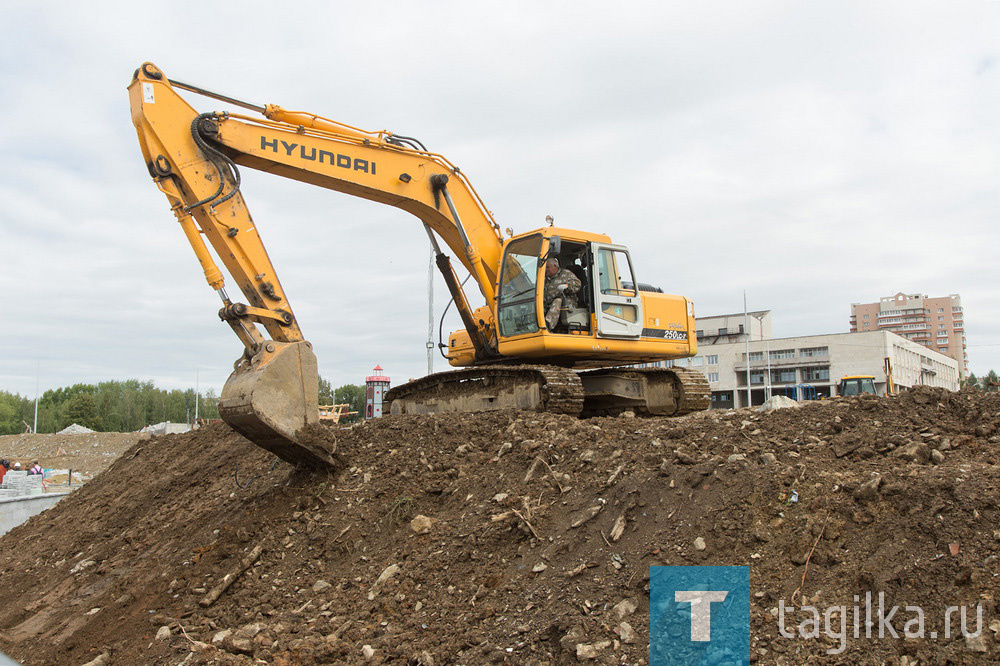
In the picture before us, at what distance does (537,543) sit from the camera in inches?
206

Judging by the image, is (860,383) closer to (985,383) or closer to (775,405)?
(985,383)

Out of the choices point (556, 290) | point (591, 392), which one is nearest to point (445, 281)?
point (556, 290)

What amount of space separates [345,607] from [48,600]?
407 cm

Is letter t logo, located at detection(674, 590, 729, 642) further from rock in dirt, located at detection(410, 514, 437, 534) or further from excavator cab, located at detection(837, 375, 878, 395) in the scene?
excavator cab, located at detection(837, 375, 878, 395)

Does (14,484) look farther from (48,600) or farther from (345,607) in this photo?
(345,607)

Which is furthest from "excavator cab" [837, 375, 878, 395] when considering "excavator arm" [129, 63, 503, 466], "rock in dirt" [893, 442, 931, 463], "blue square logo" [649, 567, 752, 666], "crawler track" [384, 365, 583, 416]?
"blue square logo" [649, 567, 752, 666]

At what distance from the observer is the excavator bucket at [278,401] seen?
22.0 feet

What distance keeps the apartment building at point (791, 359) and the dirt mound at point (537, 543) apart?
4529 centimetres

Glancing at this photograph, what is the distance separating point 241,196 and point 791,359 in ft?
173

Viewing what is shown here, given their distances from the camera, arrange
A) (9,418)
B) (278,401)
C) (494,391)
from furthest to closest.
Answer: (9,418)
(494,391)
(278,401)

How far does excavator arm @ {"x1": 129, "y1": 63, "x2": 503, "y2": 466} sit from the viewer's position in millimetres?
6941

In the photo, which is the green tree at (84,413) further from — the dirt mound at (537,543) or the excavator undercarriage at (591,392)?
the dirt mound at (537,543)

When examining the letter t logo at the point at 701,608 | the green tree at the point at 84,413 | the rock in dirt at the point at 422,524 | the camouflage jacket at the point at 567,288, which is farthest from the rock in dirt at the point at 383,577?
the green tree at the point at 84,413

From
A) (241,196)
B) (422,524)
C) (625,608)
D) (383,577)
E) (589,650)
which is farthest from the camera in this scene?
(241,196)
